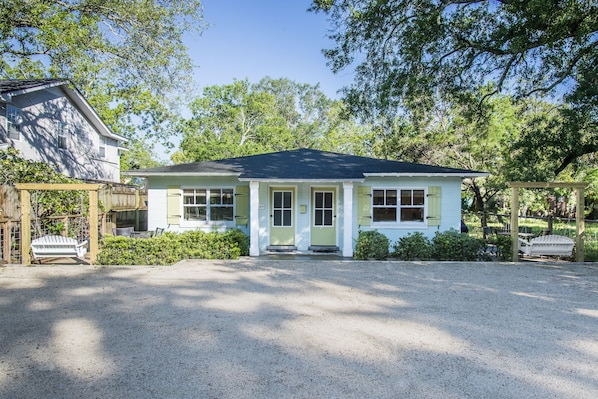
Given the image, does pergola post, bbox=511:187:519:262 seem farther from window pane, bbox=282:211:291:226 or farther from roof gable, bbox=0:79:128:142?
roof gable, bbox=0:79:128:142

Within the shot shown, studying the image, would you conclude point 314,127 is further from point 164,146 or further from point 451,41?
point 451,41

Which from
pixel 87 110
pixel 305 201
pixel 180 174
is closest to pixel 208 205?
pixel 180 174

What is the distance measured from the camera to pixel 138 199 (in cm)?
1634

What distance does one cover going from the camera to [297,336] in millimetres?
4277

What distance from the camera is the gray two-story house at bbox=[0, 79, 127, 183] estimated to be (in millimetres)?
13344

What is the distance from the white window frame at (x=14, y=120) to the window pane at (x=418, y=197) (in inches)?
562

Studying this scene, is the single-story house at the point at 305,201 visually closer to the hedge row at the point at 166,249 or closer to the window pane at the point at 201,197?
the window pane at the point at 201,197

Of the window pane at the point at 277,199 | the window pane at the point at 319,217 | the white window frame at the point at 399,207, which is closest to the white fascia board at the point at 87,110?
the window pane at the point at 277,199

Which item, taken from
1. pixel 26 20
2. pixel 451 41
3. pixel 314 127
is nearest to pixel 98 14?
pixel 26 20

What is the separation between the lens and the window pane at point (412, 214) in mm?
11383

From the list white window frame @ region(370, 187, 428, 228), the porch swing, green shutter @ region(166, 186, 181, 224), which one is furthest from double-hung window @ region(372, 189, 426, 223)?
the porch swing

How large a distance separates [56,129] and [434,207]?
1580cm

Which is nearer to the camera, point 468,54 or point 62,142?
point 468,54

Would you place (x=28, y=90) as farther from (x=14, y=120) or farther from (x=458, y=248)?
(x=458, y=248)
